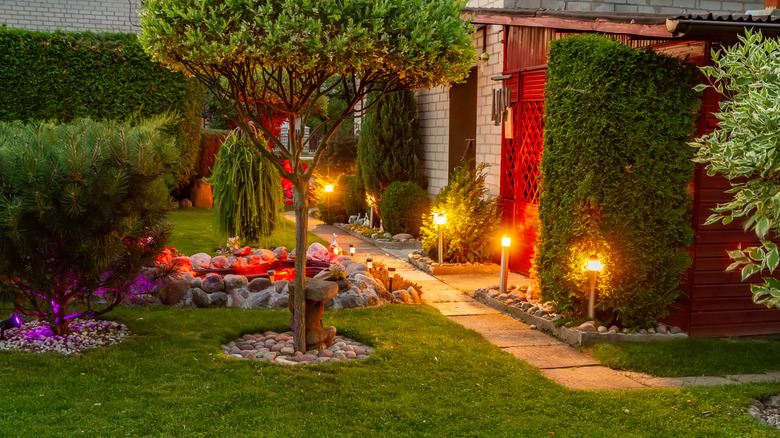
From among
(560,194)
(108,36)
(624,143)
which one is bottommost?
(560,194)

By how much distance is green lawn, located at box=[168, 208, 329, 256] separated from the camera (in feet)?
34.9

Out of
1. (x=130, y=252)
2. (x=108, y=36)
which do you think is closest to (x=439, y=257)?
(x=130, y=252)

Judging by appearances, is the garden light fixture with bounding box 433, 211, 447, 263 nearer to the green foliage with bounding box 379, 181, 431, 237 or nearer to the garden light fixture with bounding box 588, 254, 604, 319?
the green foliage with bounding box 379, 181, 431, 237

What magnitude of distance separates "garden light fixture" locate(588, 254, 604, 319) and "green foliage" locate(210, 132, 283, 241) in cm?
436

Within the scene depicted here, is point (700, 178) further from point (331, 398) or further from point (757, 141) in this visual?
point (331, 398)

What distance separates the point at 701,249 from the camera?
6898 mm

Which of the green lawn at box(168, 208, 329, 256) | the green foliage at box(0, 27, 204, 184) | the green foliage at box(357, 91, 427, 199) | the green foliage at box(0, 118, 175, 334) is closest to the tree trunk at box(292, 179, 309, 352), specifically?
the green foliage at box(0, 118, 175, 334)

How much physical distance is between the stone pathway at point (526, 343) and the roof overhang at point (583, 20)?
2825 millimetres

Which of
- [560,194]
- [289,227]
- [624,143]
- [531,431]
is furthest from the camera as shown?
[289,227]

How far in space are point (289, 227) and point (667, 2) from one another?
24.2ft

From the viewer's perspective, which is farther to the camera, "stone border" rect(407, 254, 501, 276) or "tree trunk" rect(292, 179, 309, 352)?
"stone border" rect(407, 254, 501, 276)

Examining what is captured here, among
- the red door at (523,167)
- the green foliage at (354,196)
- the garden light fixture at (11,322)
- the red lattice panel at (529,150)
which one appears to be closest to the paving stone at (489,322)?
the red door at (523,167)

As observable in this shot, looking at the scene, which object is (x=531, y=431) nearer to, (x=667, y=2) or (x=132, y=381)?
(x=132, y=381)

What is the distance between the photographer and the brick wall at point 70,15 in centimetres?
1972
